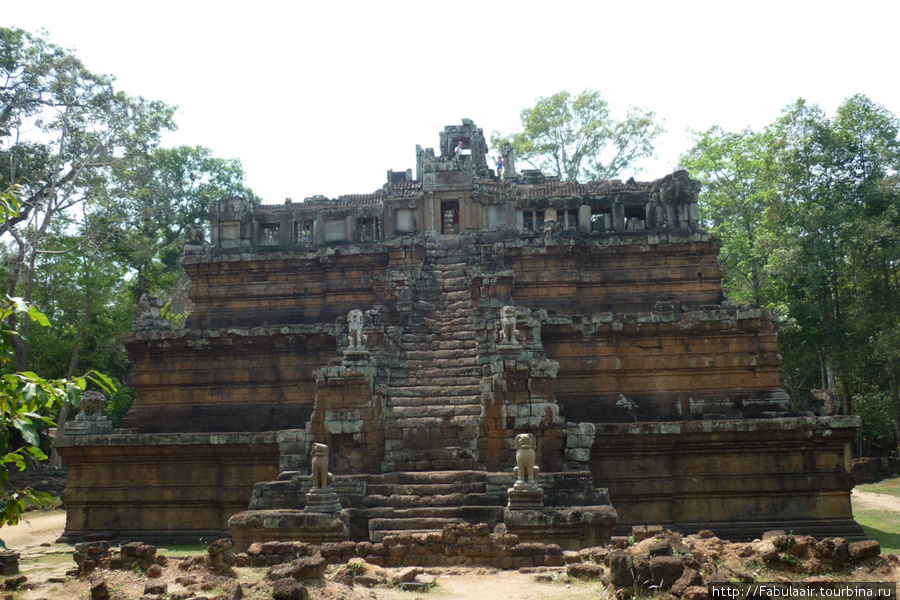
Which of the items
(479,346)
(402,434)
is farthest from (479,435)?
(479,346)

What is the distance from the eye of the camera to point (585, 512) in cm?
1227

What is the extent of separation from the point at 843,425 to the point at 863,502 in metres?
7.58

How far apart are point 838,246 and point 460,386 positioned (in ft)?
59.3

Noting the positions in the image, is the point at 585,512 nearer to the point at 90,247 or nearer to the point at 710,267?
the point at 710,267

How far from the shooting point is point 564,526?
12234 mm

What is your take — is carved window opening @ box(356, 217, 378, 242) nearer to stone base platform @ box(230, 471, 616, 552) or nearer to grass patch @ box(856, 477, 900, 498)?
stone base platform @ box(230, 471, 616, 552)

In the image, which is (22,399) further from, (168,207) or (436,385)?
Answer: (168,207)

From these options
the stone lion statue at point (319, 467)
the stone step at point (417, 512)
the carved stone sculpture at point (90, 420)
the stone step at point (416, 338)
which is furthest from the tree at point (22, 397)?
the carved stone sculpture at point (90, 420)

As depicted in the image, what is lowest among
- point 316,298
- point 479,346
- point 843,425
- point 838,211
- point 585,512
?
point 585,512

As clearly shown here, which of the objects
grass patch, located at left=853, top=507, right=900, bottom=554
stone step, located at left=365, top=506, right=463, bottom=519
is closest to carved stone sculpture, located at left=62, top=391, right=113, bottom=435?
stone step, located at left=365, top=506, right=463, bottom=519

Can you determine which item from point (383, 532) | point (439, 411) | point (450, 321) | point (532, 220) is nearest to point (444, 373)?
point (439, 411)

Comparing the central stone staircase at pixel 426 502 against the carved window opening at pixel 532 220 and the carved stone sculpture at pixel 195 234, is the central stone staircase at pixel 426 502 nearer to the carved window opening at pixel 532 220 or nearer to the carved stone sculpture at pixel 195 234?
the carved window opening at pixel 532 220

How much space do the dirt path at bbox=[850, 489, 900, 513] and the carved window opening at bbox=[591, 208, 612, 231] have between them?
9.53 metres

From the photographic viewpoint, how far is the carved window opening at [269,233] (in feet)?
71.2
